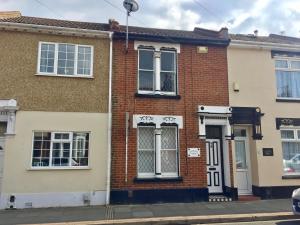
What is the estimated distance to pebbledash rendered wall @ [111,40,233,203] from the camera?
1160cm

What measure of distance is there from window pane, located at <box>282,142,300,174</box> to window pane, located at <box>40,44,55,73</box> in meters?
10.3

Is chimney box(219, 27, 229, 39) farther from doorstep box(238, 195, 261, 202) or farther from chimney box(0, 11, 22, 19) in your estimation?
chimney box(0, 11, 22, 19)

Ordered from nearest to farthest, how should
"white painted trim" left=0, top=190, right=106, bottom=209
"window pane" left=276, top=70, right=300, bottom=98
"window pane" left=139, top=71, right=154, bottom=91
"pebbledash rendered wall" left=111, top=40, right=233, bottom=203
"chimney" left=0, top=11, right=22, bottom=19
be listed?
Result: "white painted trim" left=0, top=190, right=106, bottom=209 → "pebbledash rendered wall" left=111, top=40, right=233, bottom=203 → "window pane" left=139, top=71, right=154, bottom=91 → "window pane" left=276, top=70, right=300, bottom=98 → "chimney" left=0, top=11, right=22, bottom=19

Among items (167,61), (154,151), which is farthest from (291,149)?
(167,61)

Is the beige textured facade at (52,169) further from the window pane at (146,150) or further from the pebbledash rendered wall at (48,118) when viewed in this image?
the window pane at (146,150)

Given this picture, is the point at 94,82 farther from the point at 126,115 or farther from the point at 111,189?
the point at 111,189

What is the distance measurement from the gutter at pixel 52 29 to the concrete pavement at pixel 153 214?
6.60 m

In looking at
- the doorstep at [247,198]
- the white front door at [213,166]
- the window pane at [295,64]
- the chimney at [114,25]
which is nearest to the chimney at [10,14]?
the chimney at [114,25]

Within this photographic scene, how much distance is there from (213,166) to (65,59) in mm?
7453

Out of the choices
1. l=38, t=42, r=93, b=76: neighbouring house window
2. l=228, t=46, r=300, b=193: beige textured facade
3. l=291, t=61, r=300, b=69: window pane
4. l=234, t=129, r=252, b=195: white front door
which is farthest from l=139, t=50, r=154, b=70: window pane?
l=291, t=61, r=300, b=69: window pane

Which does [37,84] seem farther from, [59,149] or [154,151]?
[154,151]

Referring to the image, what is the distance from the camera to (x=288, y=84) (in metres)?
13.9

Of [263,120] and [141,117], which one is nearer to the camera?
[141,117]

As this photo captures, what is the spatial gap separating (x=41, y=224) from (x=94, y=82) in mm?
5607
